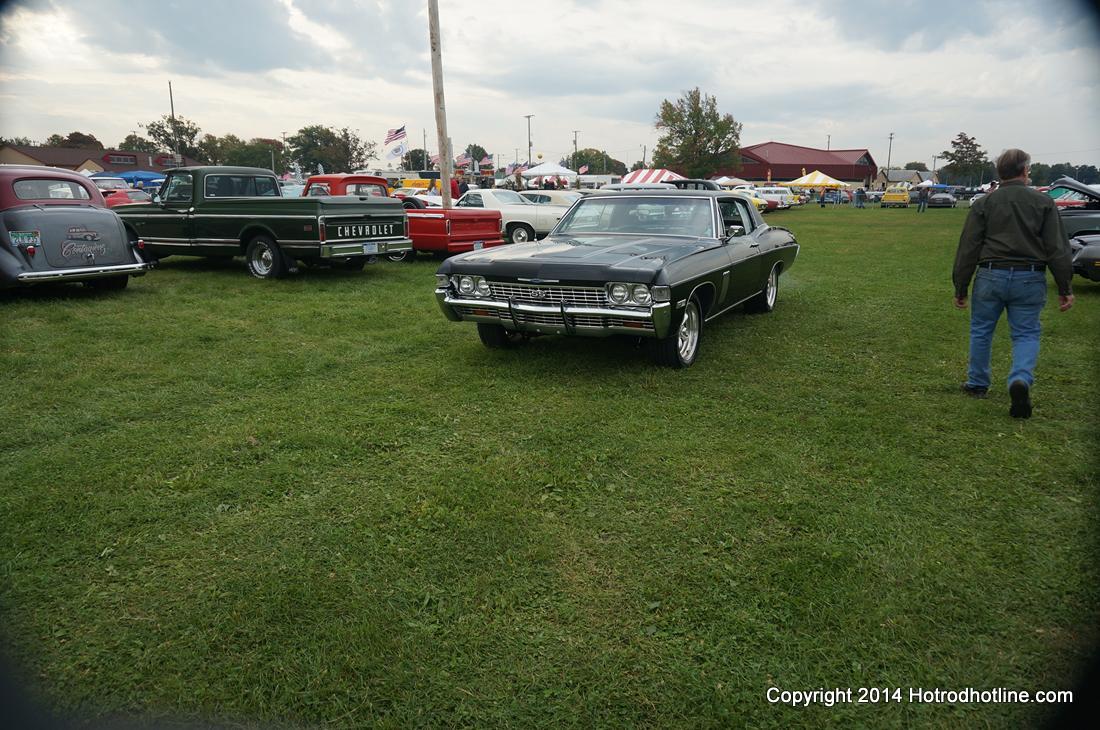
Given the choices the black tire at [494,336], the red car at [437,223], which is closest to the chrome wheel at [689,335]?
the black tire at [494,336]

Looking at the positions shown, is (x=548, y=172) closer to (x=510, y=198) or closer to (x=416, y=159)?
(x=510, y=198)

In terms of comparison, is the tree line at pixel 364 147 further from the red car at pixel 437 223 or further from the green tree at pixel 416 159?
the red car at pixel 437 223

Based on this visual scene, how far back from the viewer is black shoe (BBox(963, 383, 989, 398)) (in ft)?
17.2

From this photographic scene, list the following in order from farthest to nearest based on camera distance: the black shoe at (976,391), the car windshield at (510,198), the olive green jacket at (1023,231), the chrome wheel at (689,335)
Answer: the car windshield at (510,198) → the chrome wheel at (689,335) → the black shoe at (976,391) → the olive green jacket at (1023,231)

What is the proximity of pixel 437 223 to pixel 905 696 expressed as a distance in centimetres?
1188

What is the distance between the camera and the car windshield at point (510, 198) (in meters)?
16.9

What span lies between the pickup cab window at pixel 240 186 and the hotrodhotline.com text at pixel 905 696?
1162 centimetres

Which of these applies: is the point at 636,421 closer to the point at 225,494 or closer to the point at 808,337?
the point at 225,494

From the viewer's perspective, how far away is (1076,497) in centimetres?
365

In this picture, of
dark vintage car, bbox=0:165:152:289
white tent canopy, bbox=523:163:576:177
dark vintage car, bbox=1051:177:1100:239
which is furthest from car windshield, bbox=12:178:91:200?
white tent canopy, bbox=523:163:576:177

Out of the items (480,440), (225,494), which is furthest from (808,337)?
(225,494)

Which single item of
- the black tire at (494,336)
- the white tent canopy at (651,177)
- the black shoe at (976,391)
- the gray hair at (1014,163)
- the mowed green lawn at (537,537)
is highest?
the white tent canopy at (651,177)

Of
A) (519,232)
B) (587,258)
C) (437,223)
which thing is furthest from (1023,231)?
(519,232)

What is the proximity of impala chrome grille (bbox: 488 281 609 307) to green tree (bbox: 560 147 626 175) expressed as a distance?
12120cm
